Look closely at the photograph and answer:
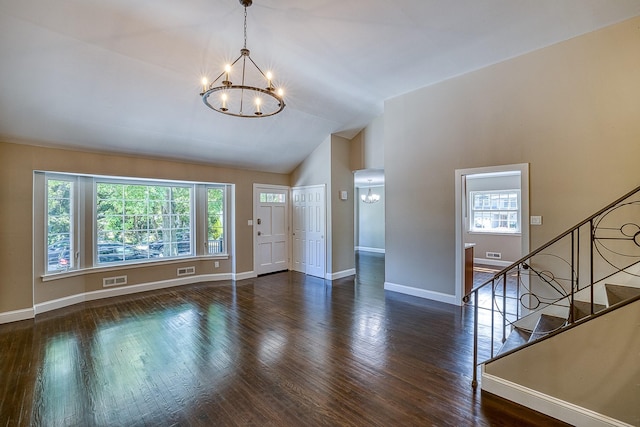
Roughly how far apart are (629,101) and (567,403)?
333 centimetres

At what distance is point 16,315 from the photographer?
402 cm

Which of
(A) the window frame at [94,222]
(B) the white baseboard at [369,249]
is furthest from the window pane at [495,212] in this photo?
(A) the window frame at [94,222]

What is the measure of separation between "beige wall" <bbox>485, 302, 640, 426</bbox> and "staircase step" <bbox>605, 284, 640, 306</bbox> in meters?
0.85

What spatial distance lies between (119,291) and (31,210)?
189 cm

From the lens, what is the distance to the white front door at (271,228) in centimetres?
671

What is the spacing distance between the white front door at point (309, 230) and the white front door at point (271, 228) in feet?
0.83

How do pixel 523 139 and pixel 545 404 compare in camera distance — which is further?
pixel 523 139

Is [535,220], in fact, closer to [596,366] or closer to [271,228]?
[596,366]

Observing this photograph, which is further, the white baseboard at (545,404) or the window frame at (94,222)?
Result: the window frame at (94,222)

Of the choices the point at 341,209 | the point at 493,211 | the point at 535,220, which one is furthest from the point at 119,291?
the point at 493,211

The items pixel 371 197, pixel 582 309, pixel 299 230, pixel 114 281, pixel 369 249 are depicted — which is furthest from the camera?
pixel 369 249

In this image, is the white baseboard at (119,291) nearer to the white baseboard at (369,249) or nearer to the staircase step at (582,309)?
the white baseboard at (369,249)

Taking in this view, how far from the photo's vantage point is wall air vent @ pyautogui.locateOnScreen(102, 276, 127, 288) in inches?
201

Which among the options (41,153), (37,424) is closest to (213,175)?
(41,153)
